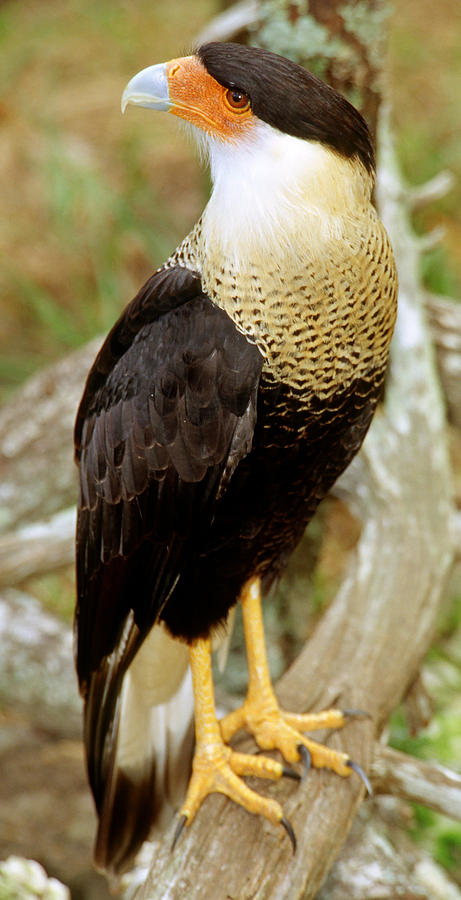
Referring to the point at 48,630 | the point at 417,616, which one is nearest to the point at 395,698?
the point at 417,616

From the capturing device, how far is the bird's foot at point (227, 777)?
88.4 inches

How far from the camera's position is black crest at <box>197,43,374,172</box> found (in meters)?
1.79

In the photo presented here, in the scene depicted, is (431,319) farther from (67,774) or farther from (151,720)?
(67,774)

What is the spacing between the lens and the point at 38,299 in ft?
16.1

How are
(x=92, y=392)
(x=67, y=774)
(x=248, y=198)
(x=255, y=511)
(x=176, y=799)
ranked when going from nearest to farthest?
(x=248, y=198)
(x=255, y=511)
(x=92, y=392)
(x=176, y=799)
(x=67, y=774)

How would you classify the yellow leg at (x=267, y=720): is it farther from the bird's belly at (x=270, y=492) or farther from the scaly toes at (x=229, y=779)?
the bird's belly at (x=270, y=492)

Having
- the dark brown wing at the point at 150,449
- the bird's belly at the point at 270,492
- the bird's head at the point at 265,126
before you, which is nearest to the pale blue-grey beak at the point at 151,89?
the bird's head at the point at 265,126

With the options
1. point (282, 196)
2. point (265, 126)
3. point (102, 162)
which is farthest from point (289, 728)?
point (102, 162)

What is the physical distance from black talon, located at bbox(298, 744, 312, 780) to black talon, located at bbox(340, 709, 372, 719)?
158 mm

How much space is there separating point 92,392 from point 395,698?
119cm

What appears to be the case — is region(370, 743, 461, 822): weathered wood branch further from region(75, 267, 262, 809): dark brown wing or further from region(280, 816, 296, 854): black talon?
region(75, 267, 262, 809): dark brown wing

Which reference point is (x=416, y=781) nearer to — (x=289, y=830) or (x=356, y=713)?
(x=356, y=713)

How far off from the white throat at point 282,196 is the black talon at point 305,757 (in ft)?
4.09

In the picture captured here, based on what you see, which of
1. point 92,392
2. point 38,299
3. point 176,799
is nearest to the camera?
point 92,392
